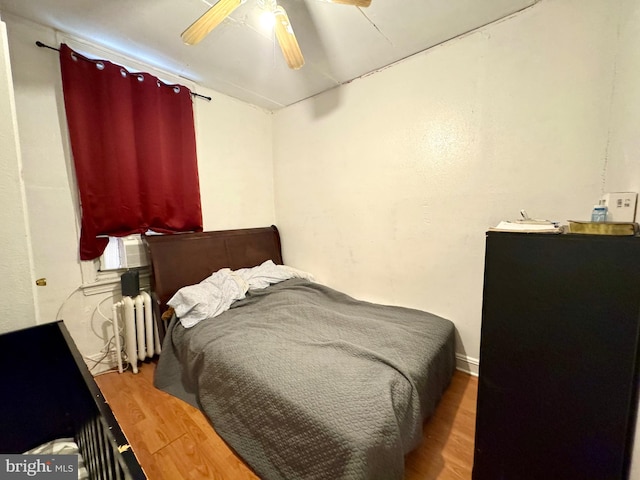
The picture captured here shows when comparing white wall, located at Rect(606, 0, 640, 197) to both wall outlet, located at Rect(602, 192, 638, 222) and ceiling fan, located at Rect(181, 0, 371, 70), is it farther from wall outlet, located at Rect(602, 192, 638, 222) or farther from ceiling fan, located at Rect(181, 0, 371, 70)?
ceiling fan, located at Rect(181, 0, 371, 70)

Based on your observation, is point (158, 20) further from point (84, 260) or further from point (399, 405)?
point (399, 405)

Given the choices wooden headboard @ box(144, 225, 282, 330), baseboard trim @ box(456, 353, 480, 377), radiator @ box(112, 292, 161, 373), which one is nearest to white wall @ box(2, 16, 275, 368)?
radiator @ box(112, 292, 161, 373)

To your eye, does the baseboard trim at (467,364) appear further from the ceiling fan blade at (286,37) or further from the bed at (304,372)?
the ceiling fan blade at (286,37)

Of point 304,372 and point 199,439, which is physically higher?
point 304,372

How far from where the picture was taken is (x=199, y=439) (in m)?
1.41

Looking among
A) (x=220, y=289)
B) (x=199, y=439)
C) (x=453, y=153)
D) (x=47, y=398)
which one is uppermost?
(x=453, y=153)

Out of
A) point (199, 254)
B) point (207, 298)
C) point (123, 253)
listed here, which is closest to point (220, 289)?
point (207, 298)

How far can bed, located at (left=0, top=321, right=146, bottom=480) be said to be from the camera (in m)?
0.90

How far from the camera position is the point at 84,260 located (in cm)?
186

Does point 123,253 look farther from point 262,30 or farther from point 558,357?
point 558,357

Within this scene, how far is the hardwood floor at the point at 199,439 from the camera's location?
124 cm

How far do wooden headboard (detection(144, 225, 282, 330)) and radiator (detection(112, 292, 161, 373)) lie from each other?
0.12m

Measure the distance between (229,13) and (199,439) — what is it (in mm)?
2268

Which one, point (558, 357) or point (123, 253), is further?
point (123, 253)
